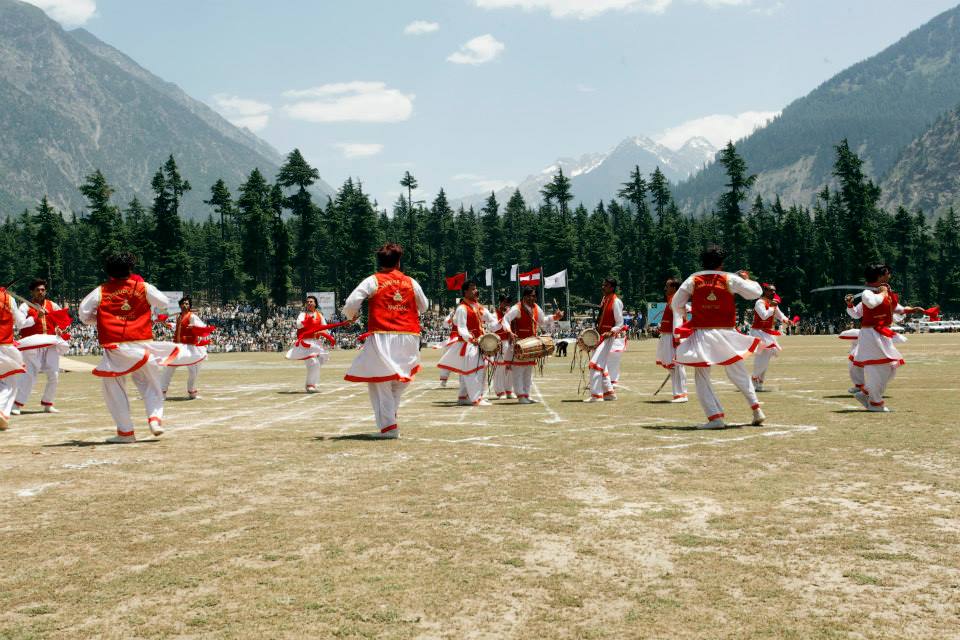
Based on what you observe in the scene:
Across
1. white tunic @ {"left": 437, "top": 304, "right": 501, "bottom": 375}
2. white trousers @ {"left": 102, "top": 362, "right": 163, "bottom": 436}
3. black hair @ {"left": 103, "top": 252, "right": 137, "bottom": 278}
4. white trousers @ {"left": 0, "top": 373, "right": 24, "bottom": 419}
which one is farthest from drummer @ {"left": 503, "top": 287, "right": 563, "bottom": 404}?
white trousers @ {"left": 0, "top": 373, "right": 24, "bottom": 419}

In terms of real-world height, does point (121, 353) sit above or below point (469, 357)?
above

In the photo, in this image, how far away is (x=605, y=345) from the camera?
1532cm

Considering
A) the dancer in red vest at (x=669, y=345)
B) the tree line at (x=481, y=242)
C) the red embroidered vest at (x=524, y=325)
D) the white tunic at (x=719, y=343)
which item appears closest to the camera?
the white tunic at (x=719, y=343)

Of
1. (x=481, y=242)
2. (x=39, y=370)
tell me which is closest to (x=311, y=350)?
(x=39, y=370)

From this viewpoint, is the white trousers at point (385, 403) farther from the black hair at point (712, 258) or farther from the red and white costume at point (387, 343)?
the black hair at point (712, 258)

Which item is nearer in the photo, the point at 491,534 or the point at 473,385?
the point at 491,534

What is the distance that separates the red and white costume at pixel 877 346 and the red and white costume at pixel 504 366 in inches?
248

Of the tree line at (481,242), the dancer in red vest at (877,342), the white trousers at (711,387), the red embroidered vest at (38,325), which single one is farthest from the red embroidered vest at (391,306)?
the tree line at (481,242)

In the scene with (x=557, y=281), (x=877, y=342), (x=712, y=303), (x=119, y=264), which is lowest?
(x=877, y=342)

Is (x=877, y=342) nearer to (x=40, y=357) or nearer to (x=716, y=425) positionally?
(x=716, y=425)

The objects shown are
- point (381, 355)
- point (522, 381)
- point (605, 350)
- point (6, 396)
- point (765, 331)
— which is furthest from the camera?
point (765, 331)

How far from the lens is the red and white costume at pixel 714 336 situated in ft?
33.8

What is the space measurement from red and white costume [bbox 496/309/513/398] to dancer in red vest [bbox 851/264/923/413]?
20.6ft

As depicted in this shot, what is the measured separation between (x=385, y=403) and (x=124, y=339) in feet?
11.3
